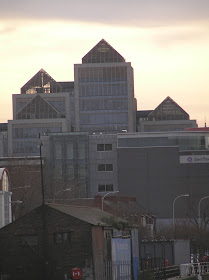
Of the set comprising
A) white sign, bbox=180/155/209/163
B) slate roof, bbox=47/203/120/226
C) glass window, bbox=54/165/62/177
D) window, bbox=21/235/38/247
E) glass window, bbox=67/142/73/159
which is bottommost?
window, bbox=21/235/38/247

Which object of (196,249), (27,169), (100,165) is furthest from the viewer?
(100,165)

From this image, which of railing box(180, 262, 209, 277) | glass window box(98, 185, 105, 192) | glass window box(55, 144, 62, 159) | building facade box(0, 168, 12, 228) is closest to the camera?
building facade box(0, 168, 12, 228)

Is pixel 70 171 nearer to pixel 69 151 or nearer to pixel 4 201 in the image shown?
pixel 69 151

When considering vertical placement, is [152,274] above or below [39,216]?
below

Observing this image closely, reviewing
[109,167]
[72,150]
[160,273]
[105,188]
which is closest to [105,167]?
[109,167]

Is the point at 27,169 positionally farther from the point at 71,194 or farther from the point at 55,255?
the point at 55,255

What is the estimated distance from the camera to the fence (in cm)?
5544

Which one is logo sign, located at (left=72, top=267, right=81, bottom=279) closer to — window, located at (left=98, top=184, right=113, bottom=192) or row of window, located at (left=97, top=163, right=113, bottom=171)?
window, located at (left=98, top=184, right=113, bottom=192)

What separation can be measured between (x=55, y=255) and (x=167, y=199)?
124 meters

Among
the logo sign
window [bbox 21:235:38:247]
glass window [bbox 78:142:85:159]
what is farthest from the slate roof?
glass window [bbox 78:142:85:159]

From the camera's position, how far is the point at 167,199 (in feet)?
584

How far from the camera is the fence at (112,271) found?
55438 mm

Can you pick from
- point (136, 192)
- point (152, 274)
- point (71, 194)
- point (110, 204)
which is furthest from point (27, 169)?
point (152, 274)

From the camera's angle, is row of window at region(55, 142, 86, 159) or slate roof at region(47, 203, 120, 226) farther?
row of window at region(55, 142, 86, 159)
